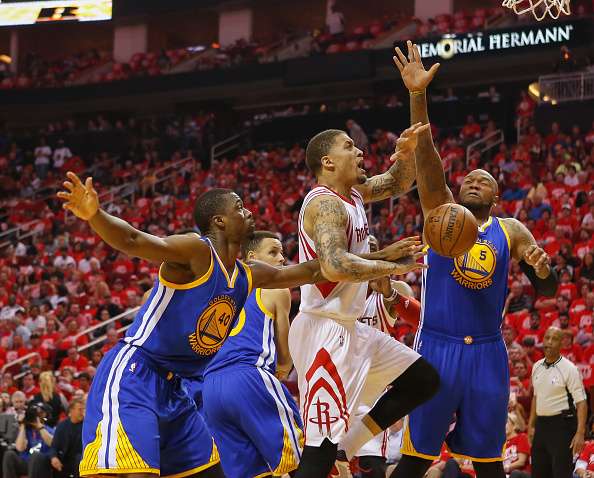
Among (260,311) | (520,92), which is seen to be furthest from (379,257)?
(520,92)

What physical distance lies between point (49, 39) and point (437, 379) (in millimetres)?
29453

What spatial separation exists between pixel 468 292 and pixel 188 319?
186 cm

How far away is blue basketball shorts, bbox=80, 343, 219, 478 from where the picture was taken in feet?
16.3

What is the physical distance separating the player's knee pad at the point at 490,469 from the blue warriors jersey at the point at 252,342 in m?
1.37

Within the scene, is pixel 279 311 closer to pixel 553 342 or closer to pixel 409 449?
pixel 409 449

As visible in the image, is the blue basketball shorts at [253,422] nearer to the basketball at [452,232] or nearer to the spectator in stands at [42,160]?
the basketball at [452,232]

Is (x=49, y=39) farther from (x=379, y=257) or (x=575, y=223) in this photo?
(x=379, y=257)

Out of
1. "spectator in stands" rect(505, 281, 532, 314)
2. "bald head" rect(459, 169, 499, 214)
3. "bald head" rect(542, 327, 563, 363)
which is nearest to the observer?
"bald head" rect(459, 169, 499, 214)

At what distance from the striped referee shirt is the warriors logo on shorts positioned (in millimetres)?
4683

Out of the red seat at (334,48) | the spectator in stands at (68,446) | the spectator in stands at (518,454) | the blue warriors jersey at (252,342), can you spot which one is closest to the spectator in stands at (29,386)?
the spectator in stands at (68,446)

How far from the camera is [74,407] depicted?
36.2ft

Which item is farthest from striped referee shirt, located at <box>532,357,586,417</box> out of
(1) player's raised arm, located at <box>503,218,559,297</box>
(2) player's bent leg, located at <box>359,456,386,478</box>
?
(1) player's raised arm, located at <box>503,218,559,297</box>

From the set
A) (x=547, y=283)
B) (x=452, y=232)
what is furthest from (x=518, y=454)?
(x=452, y=232)

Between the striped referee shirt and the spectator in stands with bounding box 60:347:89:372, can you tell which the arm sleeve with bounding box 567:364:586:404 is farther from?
the spectator in stands with bounding box 60:347:89:372
